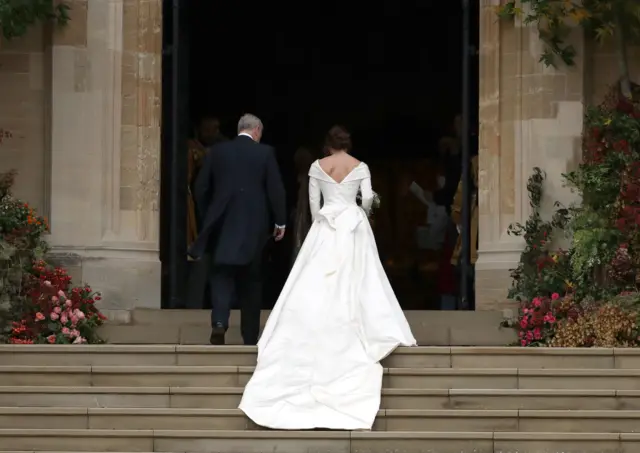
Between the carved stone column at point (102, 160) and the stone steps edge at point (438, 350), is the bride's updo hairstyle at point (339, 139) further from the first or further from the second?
the carved stone column at point (102, 160)

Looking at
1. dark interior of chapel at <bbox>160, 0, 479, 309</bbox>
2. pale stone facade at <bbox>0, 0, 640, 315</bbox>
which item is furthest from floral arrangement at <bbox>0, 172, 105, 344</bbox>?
dark interior of chapel at <bbox>160, 0, 479, 309</bbox>

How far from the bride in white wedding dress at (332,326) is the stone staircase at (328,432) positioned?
0.51 ft

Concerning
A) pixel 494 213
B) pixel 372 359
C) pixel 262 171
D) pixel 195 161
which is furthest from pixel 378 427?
pixel 195 161

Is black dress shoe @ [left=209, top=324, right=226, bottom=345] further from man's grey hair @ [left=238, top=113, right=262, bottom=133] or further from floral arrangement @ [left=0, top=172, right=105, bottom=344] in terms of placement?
floral arrangement @ [left=0, top=172, right=105, bottom=344]

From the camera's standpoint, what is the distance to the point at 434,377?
493 inches

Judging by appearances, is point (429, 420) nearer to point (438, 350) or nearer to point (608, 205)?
point (438, 350)

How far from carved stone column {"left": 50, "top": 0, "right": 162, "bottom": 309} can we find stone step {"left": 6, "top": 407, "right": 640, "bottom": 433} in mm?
3945

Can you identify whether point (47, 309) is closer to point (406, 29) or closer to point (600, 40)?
point (600, 40)

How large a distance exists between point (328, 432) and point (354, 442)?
20 centimetres

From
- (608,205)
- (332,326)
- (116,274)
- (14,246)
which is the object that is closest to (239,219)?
(332,326)

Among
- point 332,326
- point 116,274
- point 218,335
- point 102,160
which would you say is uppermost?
point 102,160

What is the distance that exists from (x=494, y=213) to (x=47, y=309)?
418 centimetres

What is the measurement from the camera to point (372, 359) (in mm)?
12594

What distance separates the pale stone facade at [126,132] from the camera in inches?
634
